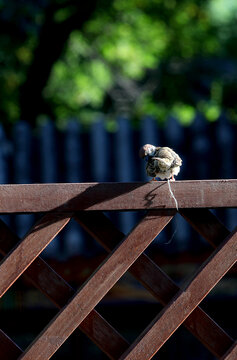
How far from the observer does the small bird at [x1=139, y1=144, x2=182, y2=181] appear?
244 cm

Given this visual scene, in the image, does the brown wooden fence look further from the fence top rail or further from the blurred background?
the blurred background

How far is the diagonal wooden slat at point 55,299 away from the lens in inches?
81.1

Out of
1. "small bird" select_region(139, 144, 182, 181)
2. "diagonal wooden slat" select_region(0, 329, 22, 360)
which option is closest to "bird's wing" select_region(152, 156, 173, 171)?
"small bird" select_region(139, 144, 182, 181)

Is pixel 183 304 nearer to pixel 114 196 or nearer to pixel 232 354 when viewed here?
pixel 232 354

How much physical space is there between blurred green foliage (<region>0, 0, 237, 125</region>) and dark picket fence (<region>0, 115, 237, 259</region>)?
338cm

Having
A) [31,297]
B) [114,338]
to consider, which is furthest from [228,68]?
[114,338]

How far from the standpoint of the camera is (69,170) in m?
5.67

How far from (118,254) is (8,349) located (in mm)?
503

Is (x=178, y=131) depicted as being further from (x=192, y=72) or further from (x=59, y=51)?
(x=192, y=72)

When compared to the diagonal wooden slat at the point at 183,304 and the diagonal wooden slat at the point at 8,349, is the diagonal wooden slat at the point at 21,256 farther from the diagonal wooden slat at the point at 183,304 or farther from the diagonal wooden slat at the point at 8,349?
the diagonal wooden slat at the point at 183,304

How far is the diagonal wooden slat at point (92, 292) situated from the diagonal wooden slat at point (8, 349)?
0.11 meters

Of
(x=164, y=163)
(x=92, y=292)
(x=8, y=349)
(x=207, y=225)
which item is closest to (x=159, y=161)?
(x=164, y=163)

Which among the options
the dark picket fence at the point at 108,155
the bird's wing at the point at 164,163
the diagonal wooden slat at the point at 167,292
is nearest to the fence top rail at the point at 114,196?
the diagonal wooden slat at the point at 167,292

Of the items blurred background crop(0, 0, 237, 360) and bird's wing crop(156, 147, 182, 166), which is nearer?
bird's wing crop(156, 147, 182, 166)
